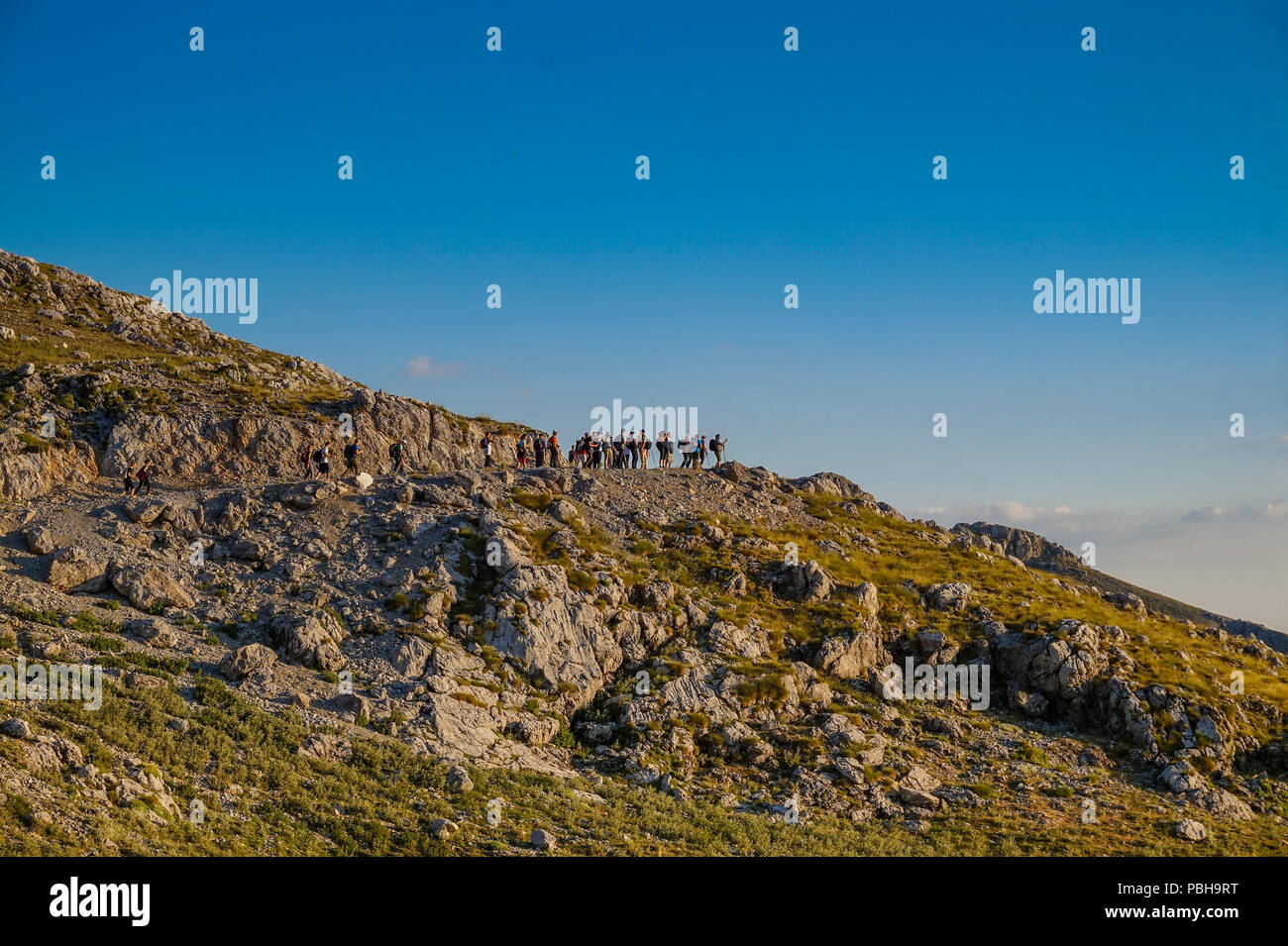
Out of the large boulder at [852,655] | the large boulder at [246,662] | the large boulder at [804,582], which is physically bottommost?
the large boulder at [852,655]

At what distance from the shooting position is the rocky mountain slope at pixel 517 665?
101 ft

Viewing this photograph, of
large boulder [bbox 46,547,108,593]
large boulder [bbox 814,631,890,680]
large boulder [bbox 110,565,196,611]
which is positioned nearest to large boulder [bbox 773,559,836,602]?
large boulder [bbox 814,631,890,680]

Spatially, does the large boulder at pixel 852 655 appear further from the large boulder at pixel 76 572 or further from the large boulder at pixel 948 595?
the large boulder at pixel 76 572

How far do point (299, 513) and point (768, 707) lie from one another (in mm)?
27828

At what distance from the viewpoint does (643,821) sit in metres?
34.7

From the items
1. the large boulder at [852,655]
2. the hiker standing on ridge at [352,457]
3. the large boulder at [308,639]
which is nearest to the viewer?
the large boulder at [308,639]

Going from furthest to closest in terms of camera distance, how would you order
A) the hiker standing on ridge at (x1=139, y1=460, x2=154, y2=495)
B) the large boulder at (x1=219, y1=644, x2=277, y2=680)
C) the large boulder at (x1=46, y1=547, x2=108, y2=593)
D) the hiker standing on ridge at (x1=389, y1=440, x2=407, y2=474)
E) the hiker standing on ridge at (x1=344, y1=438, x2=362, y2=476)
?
the hiker standing on ridge at (x1=389, y1=440, x2=407, y2=474), the hiker standing on ridge at (x1=344, y1=438, x2=362, y2=476), the hiker standing on ridge at (x1=139, y1=460, x2=154, y2=495), the large boulder at (x1=46, y1=547, x2=108, y2=593), the large boulder at (x1=219, y1=644, x2=277, y2=680)

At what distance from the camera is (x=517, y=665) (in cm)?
4441

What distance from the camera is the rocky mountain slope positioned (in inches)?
1212

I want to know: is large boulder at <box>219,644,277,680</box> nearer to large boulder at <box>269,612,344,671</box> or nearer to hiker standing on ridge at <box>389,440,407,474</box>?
large boulder at <box>269,612,344,671</box>

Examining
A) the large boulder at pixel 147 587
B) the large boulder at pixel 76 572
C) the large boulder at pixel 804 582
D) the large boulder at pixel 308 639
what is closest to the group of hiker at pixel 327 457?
the large boulder at pixel 147 587

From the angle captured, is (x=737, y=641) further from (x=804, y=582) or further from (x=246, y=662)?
(x=246, y=662)

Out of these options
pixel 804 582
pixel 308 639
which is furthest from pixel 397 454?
pixel 804 582
